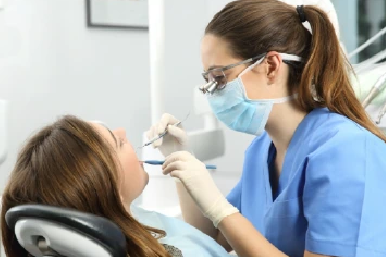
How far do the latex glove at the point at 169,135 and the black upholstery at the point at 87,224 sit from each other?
2.41 ft

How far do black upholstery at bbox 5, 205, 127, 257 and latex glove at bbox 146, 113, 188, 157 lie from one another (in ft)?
2.41

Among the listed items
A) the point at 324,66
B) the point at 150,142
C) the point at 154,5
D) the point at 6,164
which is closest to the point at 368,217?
the point at 324,66

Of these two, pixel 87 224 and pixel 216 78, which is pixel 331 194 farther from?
pixel 87 224

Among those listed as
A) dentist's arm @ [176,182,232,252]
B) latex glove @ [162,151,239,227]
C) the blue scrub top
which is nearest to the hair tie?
the blue scrub top

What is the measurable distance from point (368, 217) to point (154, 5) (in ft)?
3.46

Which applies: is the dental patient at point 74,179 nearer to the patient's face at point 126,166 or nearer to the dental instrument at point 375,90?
the patient's face at point 126,166

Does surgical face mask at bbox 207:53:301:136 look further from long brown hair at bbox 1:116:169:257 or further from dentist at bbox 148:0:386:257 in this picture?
long brown hair at bbox 1:116:169:257

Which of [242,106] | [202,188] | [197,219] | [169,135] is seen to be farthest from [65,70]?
[202,188]

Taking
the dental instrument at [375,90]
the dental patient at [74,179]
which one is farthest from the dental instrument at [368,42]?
the dental patient at [74,179]

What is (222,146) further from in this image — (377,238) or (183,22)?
(377,238)

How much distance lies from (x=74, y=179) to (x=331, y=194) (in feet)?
1.84

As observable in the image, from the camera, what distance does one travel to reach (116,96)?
257 centimetres

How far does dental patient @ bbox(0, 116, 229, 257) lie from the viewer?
1.04 meters

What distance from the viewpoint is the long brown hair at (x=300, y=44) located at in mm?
1348
